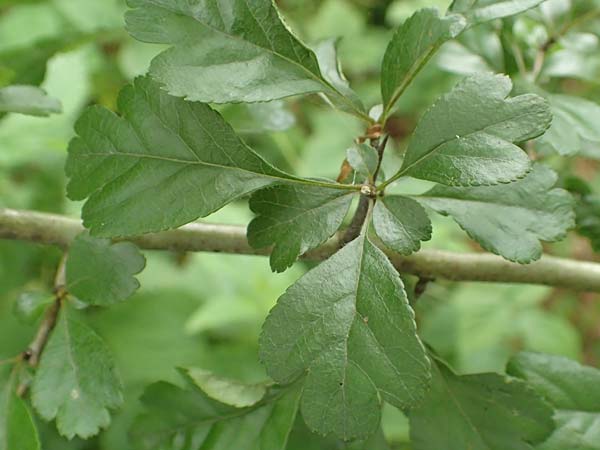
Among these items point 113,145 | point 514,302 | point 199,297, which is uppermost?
point 113,145

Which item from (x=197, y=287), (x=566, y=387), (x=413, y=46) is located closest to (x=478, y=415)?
(x=566, y=387)

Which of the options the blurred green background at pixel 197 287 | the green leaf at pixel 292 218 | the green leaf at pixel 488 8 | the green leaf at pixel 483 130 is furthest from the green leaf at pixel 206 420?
the blurred green background at pixel 197 287

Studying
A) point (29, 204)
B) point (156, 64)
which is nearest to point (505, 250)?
point (156, 64)

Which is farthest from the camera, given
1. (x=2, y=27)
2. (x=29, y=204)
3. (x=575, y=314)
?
(x=575, y=314)

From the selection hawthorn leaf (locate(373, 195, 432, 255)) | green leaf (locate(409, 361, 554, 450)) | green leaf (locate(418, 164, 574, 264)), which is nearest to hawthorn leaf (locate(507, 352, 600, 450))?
green leaf (locate(409, 361, 554, 450))

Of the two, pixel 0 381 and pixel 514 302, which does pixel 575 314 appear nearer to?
pixel 514 302

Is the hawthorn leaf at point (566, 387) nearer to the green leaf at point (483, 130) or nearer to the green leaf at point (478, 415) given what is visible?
the green leaf at point (478, 415)

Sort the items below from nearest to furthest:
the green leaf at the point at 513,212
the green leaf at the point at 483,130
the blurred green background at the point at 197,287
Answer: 1. the green leaf at the point at 483,130
2. the green leaf at the point at 513,212
3. the blurred green background at the point at 197,287
